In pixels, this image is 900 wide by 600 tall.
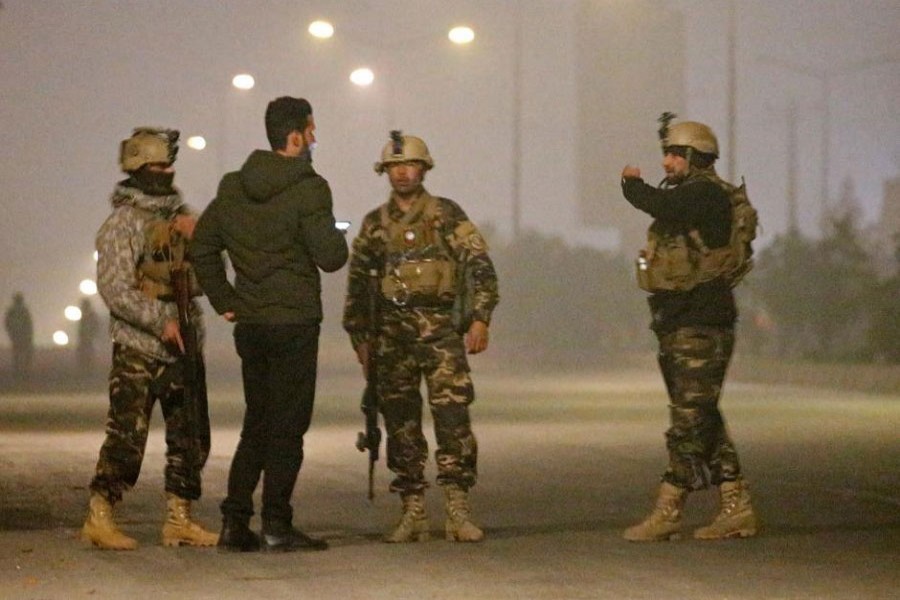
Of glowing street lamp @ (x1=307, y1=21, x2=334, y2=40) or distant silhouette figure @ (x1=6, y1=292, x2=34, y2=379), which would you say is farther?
distant silhouette figure @ (x1=6, y1=292, x2=34, y2=379)

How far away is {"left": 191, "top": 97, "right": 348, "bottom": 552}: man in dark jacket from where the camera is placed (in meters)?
8.73

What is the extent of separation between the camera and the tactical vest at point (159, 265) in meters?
9.02

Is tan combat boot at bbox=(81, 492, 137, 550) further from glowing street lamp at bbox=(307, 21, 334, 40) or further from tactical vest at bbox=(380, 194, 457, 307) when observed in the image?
glowing street lamp at bbox=(307, 21, 334, 40)

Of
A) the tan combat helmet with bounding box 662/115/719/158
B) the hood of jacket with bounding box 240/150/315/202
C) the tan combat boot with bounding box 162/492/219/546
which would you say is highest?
the tan combat helmet with bounding box 662/115/719/158

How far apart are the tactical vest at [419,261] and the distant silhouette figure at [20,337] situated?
28654 mm

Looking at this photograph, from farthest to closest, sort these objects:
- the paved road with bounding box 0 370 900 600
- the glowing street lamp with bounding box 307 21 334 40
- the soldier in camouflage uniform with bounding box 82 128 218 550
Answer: the glowing street lamp with bounding box 307 21 334 40 < the soldier in camouflage uniform with bounding box 82 128 218 550 < the paved road with bounding box 0 370 900 600

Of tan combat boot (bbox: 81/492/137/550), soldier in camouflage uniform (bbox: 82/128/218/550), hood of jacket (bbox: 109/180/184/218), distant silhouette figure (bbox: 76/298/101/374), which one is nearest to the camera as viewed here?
tan combat boot (bbox: 81/492/137/550)

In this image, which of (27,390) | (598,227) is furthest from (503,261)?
(27,390)

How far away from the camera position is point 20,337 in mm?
37875

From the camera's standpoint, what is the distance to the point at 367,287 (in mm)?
9430

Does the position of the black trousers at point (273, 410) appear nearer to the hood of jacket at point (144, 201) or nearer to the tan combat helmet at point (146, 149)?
the hood of jacket at point (144, 201)

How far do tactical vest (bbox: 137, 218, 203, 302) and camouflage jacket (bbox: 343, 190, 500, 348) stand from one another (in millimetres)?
782

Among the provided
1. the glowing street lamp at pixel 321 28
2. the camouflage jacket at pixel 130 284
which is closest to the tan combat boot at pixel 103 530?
the camouflage jacket at pixel 130 284

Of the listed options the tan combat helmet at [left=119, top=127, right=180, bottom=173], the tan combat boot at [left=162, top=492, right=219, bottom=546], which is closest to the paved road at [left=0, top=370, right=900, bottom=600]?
the tan combat boot at [left=162, top=492, right=219, bottom=546]
